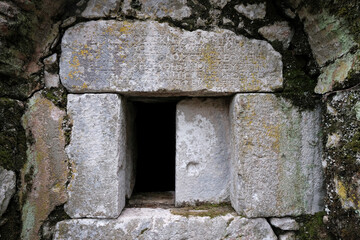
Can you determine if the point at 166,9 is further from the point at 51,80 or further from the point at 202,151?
the point at 202,151

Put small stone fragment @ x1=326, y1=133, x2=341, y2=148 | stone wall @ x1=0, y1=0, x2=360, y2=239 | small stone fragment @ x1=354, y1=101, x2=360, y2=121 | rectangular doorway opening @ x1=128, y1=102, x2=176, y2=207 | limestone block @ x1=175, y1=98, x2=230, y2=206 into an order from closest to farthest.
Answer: small stone fragment @ x1=354, y1=101, x2=360, y2=121
small stone fragment @ x1=326, y1=133, x2=341, y2=148
stone wall @ x1=0, y1=0, x2=360, y2=239
limestone block @ x1=175, y1=98, x2=230, y2=206
rectangular doorway opening @ x1=128, y1=102, x2=176, y2=207

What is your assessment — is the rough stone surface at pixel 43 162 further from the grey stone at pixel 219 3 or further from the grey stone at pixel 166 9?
the grey stone at pixel 219 3

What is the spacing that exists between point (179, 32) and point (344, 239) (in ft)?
4.92

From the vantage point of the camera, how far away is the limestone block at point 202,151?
1.63 meters

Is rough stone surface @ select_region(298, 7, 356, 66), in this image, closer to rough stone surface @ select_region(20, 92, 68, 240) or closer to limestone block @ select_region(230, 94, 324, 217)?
limestone block @ select_region(230, 94, 324, 217)

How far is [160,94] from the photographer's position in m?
1.53

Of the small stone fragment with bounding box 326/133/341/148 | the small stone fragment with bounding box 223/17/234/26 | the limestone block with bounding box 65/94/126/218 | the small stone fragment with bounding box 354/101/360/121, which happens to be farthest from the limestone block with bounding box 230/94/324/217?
the limestone block with bounding box 65/94/126/218

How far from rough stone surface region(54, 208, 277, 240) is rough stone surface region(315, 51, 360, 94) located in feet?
2.94

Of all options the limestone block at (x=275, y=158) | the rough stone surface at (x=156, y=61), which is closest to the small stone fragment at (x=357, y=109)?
the limestone block at (x=275, y=158)

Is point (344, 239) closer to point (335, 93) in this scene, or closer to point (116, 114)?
point (335, 93)

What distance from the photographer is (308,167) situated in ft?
4.89

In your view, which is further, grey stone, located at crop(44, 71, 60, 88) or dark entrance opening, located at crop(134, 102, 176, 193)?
dark entrance opening, located at crop(134, 102, 176, 193)

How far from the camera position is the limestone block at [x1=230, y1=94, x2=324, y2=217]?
1463 mm

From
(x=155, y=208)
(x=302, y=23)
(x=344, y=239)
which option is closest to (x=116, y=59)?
(x=155, y=208)
